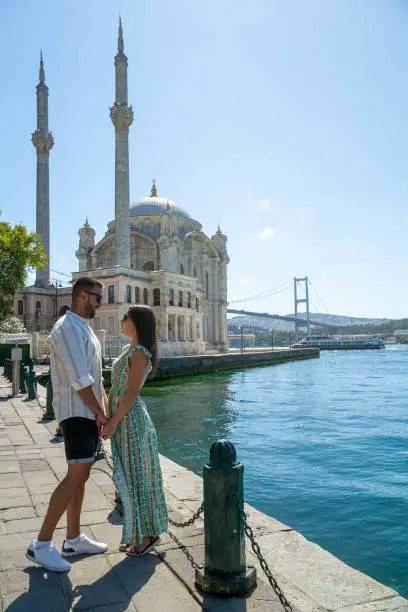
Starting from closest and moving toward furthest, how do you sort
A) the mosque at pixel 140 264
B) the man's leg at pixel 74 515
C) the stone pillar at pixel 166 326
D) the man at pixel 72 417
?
1. the man at pixel 72 417
2. the man's leg at pixel 74 515
3. the mosque at pixel 140 264
4. the stone pillar at pixel 166 326

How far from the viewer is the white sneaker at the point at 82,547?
3.48 m

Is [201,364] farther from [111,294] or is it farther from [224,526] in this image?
[224,526]

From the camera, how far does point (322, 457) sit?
32.1 ft

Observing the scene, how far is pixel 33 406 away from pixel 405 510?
770cm

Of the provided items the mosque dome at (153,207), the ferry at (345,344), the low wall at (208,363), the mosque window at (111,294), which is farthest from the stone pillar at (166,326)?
the ferry at (345,344)

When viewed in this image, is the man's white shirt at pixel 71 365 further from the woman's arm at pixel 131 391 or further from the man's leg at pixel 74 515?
the man's leg at pixel 74 515

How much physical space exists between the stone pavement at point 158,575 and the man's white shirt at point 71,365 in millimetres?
974

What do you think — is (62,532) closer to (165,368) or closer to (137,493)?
(137,493)

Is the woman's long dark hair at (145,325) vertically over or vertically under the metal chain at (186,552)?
over

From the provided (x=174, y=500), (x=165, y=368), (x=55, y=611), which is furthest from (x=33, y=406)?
(x=165, y=368)

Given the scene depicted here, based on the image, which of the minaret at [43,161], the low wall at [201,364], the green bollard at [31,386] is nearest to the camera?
the green bollard at [31,386]

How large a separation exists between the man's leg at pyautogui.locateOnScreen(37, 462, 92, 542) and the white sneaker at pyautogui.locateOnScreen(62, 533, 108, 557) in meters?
0.26

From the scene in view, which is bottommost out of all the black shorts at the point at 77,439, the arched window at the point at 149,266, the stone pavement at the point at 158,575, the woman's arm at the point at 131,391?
the stone pavement at the point at 158,575

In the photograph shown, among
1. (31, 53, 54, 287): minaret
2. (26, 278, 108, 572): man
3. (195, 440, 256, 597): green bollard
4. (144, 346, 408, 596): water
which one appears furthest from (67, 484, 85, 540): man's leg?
(31, 53, 54, 287): minaret
